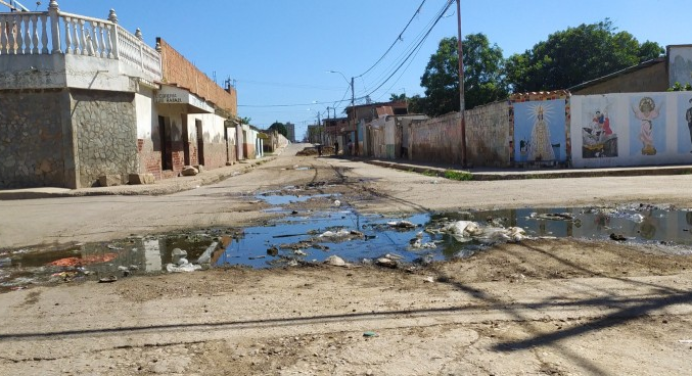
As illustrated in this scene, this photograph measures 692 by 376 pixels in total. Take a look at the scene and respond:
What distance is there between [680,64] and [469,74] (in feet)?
68.9

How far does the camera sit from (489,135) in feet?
78.1

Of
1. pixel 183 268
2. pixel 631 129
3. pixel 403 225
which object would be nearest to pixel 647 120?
pixel 631 129

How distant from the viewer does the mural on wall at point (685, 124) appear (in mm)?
21484

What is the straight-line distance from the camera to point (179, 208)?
1155cm

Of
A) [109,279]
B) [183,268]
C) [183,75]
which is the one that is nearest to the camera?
[109,279]

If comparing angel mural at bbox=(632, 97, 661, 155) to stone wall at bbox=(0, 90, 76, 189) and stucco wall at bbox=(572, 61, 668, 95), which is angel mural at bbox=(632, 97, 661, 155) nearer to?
stucco wall at bbox=(572, 61, 668, 95)

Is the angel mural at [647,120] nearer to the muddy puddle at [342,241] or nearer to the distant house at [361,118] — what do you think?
the muddy puddle at [342,241]

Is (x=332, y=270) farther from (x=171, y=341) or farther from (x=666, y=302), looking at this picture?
(x=666, y=302)

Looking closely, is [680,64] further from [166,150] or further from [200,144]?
[166,150]

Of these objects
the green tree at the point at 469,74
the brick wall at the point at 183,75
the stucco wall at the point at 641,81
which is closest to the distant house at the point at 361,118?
the green tree at the point at 469,74

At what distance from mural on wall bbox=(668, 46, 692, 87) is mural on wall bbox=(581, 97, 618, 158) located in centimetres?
741

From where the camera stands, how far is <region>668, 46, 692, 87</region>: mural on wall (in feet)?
83.9

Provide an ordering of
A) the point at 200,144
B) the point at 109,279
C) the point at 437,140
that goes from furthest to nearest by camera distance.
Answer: the point at 437,140, the point at 200,144, the point at 109,279

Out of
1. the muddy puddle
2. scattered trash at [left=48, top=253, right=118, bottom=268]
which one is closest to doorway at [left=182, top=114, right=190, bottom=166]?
the muddy puddle
